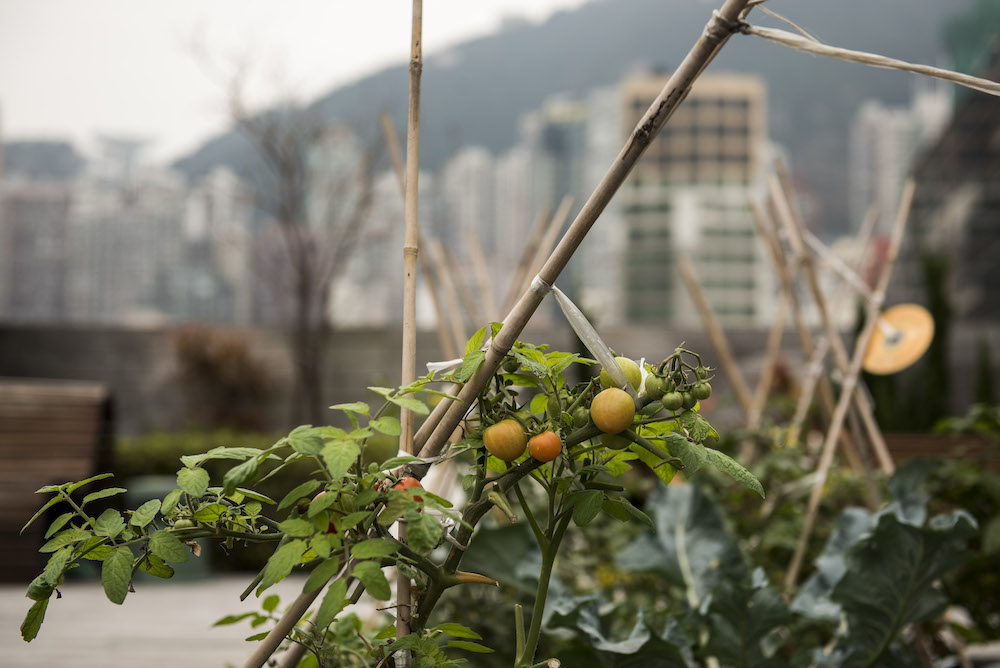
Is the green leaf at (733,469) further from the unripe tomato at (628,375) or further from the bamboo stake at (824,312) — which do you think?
the bamboo stake at (824,312)

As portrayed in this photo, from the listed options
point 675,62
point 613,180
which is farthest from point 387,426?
point 675,62

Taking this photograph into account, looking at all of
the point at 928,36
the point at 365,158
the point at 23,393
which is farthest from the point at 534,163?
the point at 23,393

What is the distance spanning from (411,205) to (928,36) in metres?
61.0

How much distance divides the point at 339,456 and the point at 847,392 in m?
1.46

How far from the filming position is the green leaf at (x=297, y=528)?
1.67 ft

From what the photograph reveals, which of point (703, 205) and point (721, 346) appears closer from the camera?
point (721, 346)

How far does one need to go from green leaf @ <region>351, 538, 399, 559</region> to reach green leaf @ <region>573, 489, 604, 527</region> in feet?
0.45

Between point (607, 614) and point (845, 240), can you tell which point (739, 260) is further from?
point (607, 614)

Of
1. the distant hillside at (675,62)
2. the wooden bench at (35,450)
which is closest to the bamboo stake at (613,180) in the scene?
the wooden bench at (35,450)

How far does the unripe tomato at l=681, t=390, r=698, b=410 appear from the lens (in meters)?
0.57

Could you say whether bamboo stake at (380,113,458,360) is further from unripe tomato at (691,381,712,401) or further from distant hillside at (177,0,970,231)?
distant hillside at (177,0,970,231)

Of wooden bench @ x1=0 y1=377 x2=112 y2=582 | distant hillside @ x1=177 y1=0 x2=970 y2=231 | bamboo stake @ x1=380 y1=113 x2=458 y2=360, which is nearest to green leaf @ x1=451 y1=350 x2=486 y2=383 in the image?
bamboo stake @ x1=380 y1=113 x2=458 y2=360

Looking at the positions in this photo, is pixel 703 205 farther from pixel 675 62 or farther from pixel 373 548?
pixel 373 548

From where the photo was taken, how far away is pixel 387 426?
20.6 inches
